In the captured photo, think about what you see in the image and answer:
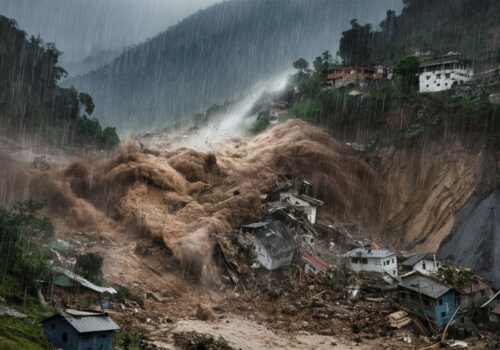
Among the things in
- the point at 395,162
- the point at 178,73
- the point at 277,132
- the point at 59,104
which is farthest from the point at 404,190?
the point at 178,73

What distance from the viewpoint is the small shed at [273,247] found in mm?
39344

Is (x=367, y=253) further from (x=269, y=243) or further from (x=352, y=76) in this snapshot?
(x=352, y=76)

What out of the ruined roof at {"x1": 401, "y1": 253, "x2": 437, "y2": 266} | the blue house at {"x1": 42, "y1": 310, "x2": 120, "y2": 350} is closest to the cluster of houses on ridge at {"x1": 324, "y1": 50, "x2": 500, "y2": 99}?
the ruined roof at {"x1": 401, "y1": 253, "x2": 437, "y2": 266}

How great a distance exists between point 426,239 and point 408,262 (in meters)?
6.98

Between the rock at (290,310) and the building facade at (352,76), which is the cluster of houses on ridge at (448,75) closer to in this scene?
the building facade at (352,76)

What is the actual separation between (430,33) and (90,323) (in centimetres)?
7463

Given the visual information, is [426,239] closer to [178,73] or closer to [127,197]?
[127,197]

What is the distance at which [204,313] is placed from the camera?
32.4m

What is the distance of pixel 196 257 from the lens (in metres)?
38.6

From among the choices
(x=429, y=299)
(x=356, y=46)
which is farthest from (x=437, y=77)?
(x=429, y=299)

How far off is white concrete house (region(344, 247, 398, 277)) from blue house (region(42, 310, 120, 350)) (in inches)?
878

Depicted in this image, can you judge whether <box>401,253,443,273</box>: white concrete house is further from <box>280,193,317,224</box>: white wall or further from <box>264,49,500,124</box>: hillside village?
<box>264,49,500,124</box>: hillside village

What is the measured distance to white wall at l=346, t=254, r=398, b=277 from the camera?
128 ft

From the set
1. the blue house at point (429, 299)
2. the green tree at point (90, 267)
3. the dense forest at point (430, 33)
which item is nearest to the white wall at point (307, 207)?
the blue house at point (429, 299)
